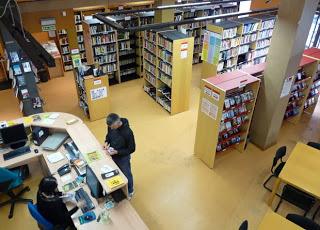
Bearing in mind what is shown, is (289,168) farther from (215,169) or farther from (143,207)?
(143,207)

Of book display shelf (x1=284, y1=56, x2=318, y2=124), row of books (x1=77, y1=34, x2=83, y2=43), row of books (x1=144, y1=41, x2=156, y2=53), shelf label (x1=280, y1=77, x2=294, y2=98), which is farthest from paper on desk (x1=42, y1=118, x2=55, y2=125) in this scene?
book display shelf (x1=284, y1=56, x2=318, y2=124)

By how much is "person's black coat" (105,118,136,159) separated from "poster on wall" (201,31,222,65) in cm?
451

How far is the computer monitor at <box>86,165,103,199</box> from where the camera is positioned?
349 centimetres

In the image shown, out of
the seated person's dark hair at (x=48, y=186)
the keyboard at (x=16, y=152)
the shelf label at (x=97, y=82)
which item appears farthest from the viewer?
the shelf label at (x=97, y=82)

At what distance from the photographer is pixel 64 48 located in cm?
934

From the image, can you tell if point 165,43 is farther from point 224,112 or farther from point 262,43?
point 262,43

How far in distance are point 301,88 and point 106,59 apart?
5.68 meters

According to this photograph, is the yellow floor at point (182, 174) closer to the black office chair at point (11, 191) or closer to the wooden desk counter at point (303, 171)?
the black office chair at point (11, 191)

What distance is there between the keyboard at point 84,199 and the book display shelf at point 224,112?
2.62 m

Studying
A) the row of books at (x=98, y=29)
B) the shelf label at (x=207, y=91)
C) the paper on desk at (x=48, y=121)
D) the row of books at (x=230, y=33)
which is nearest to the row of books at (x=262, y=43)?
the row of books at (x=230, y=33)

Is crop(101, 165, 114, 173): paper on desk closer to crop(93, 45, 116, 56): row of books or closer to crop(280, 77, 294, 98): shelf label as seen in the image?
crop(280, 77, 294, 98): shelf label

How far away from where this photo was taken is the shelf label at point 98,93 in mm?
6582

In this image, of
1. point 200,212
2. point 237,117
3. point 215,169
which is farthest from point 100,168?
point 237,117

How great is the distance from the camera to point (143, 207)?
4531 millimetres
